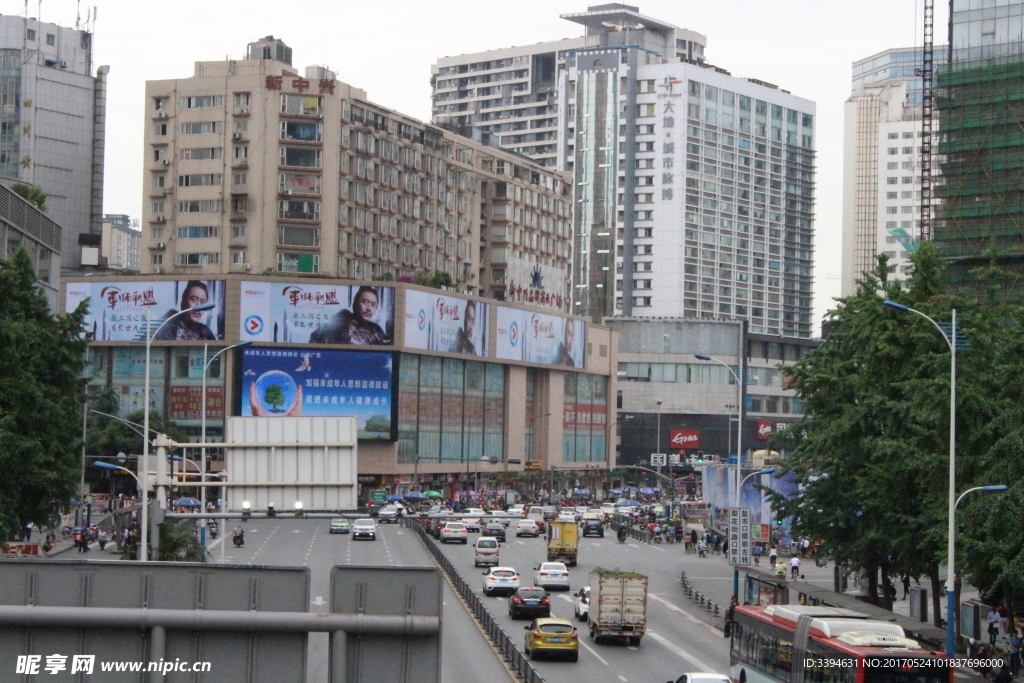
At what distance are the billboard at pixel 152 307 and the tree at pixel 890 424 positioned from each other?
68.8 meters

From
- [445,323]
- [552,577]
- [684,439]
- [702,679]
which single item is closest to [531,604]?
[552,577]

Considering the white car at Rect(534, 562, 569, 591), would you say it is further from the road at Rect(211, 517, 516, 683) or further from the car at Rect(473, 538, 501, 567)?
the car at Rect(473, 538, 501, 567)

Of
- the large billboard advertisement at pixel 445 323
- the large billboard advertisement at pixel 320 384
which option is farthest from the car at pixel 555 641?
the large billboard advertisement at pixel 445 323

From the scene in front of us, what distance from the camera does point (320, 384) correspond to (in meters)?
112

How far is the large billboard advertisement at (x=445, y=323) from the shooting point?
11650 cm

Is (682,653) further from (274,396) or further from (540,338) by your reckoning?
(540,338)

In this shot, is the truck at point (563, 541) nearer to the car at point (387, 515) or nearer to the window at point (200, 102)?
the car at point (387, 515)

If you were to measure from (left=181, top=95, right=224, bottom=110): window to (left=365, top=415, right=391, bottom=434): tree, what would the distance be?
30.7 m

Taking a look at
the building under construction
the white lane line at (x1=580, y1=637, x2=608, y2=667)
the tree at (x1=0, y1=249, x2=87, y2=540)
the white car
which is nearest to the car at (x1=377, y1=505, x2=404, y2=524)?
the white car

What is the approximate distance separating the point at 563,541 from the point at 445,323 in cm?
5481

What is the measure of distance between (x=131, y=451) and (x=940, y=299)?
224 ft

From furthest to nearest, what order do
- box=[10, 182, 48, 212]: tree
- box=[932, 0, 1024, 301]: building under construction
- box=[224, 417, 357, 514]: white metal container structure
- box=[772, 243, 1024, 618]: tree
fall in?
→ box=[10, 182, 48, 212]: tree
box=[932, 0, 1024, 301]: building under construction
box=[772, 243, 1024, 618]: tree
box=[224, 417, 357, 514]: white metal container structure

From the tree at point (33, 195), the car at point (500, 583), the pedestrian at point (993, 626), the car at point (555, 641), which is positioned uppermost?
the tree at point (33, 195)

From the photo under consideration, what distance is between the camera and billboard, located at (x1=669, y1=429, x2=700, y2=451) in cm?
15862
